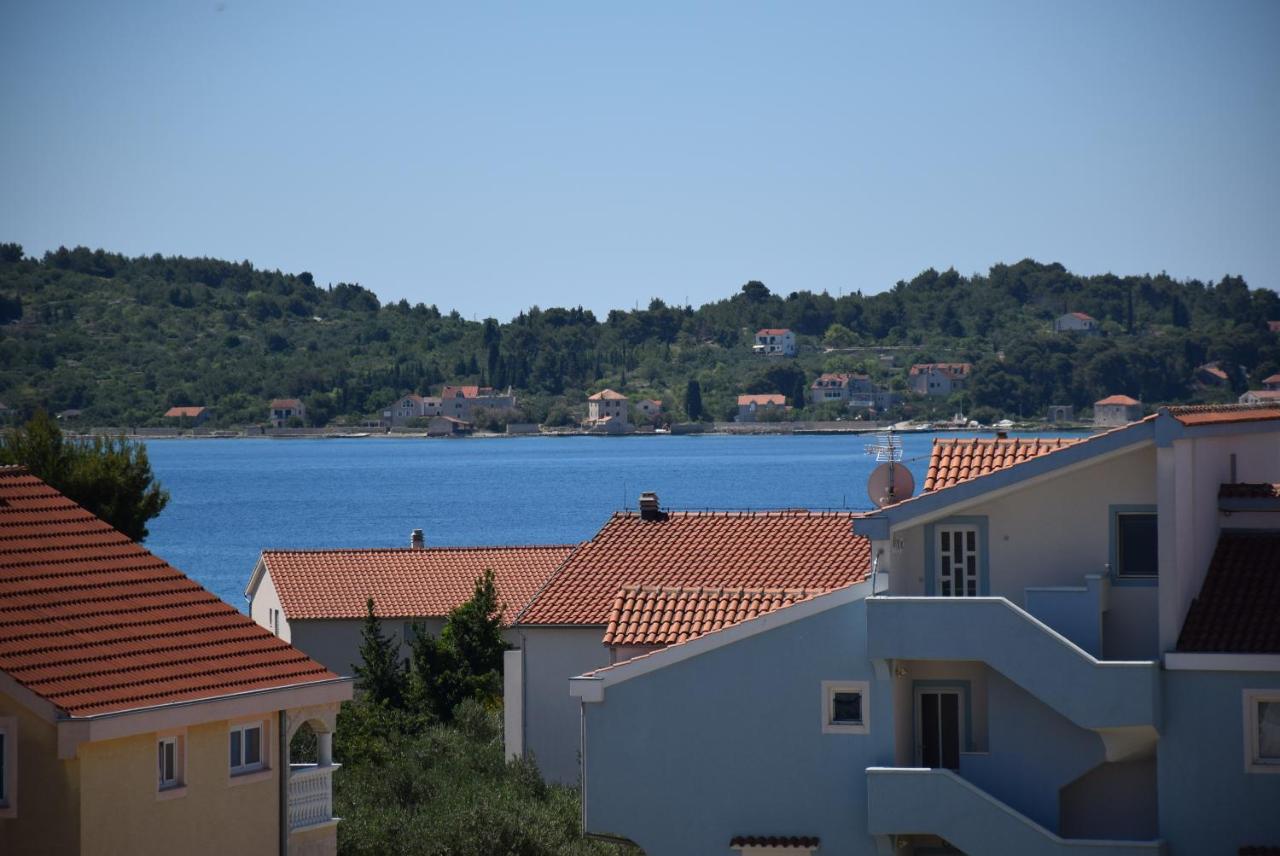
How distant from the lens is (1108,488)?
19.5 metres

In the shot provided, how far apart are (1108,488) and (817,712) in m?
3.47

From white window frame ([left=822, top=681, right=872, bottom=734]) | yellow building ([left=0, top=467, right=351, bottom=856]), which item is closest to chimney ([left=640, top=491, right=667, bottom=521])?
A: white window frame ([left=822, top=681, right=872, bottom=734])

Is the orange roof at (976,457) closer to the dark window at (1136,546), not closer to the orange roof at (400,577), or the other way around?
the dark window at (1136,546)

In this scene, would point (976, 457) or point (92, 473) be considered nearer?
point (976, 457)

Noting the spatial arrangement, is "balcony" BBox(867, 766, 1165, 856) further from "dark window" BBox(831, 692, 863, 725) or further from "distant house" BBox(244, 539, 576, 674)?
"distant house" BBox(244, 539, 576, 674)

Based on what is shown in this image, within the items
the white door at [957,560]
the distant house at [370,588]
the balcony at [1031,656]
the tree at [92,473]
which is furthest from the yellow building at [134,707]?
the distant house at [370,588]

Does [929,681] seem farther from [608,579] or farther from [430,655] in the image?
[430,655]

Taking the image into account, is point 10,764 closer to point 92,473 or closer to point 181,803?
point 181,803

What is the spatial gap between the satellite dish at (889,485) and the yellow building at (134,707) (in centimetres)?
556

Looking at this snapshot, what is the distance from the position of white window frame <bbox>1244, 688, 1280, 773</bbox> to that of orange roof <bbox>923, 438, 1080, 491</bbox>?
322 centimetres

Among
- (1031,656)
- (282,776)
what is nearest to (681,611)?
(1031,656)

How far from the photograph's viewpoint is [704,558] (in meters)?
30.7

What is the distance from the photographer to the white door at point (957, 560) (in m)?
19.9

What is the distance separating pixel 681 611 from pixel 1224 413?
645cm
